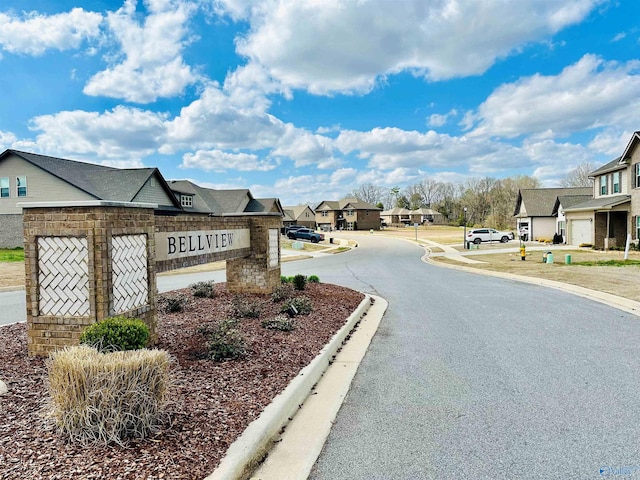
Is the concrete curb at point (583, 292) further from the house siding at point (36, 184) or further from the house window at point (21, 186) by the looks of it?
the house window at point (21, 186)

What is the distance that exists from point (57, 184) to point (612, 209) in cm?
3925

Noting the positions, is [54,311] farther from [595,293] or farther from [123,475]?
[595,293]

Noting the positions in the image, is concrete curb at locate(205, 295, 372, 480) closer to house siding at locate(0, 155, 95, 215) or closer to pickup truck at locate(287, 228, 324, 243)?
house siding at locate(0, 155, 95, 215)

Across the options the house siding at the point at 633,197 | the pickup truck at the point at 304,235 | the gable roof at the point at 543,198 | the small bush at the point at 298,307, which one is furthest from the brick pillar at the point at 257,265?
the gable roof at the point at 543,198

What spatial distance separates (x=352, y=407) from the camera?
4.69 meters

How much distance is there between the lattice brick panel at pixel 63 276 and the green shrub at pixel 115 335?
64 cm

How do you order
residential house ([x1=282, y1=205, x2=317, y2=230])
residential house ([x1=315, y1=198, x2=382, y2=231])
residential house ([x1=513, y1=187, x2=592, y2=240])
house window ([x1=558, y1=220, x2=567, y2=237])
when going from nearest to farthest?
house window ([x1=558, y1=220, x2=567, y2=237])
residential house ([x1=513, y1=187, x2=592, y2=240])
residential house ([x1=282, y1=205, x2=317, y2=230])
residential house ([x1=315, y1=198, x2=382, y2=231])

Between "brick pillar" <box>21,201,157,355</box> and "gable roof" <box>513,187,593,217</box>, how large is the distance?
47.4 metres

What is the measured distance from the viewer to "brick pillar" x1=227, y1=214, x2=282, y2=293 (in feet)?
34.4

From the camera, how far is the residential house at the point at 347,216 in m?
96.6

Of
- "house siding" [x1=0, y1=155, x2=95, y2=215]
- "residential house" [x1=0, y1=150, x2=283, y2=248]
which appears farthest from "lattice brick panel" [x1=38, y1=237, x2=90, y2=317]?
"house siding" [x1=0, y1=155, x2=95, y2=215]

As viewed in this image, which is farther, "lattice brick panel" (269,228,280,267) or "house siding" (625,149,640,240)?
"house siding" (625,149,640,240)

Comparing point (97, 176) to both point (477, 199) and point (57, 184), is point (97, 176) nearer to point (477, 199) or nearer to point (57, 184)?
point (57, 184)

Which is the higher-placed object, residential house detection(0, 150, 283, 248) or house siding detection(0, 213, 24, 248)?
residential house detection(0, 150, 283, 248)
